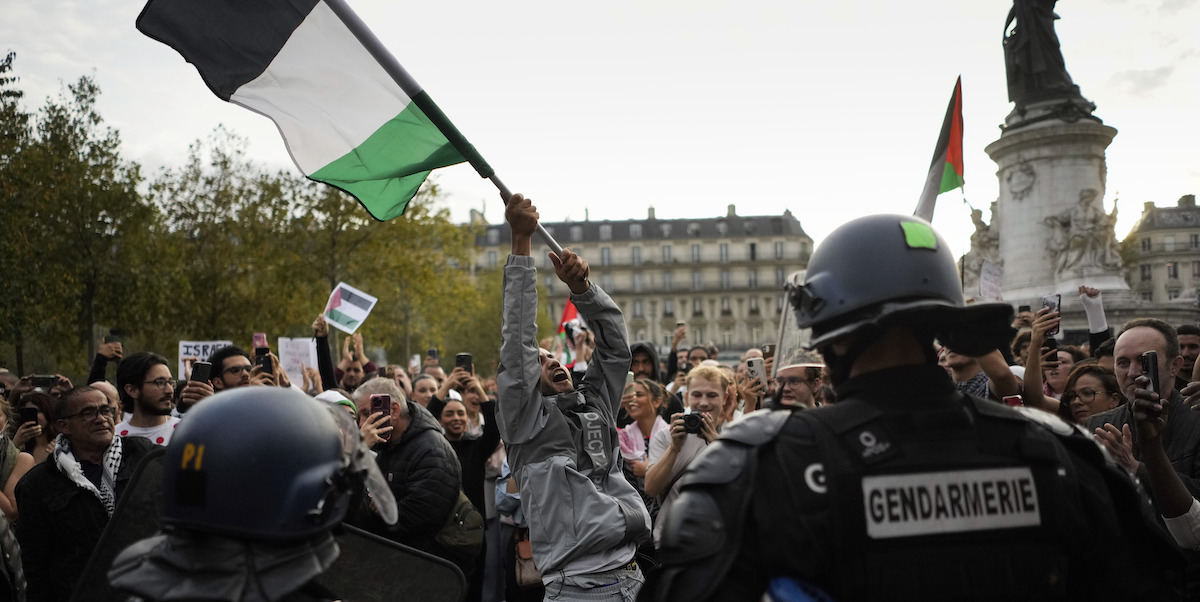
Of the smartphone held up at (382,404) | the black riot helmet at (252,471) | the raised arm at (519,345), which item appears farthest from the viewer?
the smartphone held up at (382,404)

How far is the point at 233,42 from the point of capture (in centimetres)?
423

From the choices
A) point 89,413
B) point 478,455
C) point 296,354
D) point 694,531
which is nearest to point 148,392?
point 89,413

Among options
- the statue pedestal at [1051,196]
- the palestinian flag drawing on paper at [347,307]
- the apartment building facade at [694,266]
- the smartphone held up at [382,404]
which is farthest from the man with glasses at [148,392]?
the apartment building facade at [694,266]

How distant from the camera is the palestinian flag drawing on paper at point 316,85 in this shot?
4.17m

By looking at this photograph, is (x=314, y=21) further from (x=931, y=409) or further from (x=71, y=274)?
(x=71, y=274)

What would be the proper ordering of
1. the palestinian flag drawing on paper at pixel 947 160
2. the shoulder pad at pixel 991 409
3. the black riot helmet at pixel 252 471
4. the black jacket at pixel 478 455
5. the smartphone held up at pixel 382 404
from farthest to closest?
1. the black jacket at pixel 478 455
2. the palestinian flag drawing on paper at pixel 947 160
3. the smartphone held up at pixel 382 404
4. the shoulder pad at pixel 991 409
5. the black riot helmet at pixel 252 471

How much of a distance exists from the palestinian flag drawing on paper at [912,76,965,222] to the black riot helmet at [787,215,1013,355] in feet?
14.6

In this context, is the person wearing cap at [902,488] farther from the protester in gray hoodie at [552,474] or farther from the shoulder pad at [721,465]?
the protester in gray hoodie at [552,474]

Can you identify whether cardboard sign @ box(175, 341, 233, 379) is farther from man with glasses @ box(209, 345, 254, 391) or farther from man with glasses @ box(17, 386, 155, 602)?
man with glasses @ box(17, 386, 155, 602)

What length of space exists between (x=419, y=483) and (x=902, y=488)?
3.82 m

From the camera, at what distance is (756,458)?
195cm

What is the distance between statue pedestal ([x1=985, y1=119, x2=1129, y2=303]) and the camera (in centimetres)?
1809

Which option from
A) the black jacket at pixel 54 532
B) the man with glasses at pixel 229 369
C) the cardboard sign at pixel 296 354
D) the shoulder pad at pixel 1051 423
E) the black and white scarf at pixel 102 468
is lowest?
the black jacket at pixel 54 532

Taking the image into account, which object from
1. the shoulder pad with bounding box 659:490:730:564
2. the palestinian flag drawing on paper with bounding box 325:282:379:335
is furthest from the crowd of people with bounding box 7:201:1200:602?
the palestinian flag drawing on paper with bounding box 325:282:379:335
